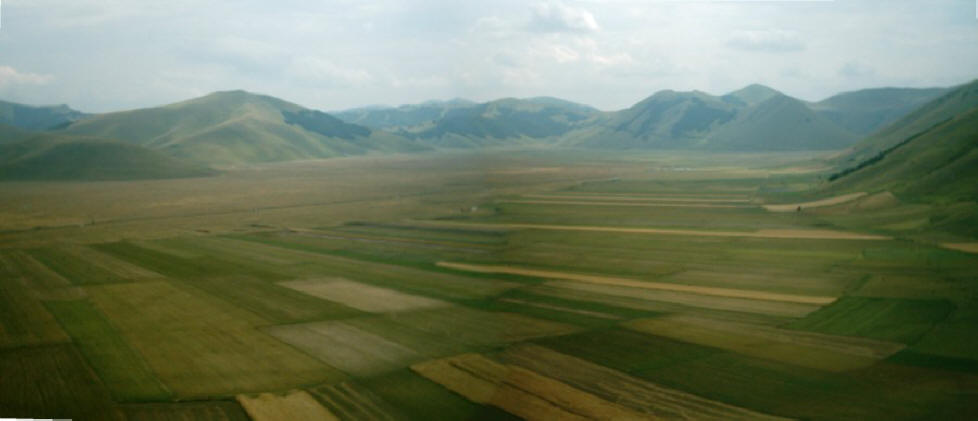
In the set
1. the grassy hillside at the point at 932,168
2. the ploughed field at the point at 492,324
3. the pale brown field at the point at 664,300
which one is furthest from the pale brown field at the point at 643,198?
the pale brown field at the point at 664,300

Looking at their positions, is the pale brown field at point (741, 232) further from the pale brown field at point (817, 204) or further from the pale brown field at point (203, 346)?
the pale brown field at point (203, 346)

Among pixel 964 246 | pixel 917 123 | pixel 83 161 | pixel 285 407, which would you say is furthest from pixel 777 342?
pixel 83 161

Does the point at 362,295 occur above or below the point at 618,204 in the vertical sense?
below

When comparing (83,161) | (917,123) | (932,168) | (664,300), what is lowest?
(664,300)

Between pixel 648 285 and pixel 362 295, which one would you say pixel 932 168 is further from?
pixel 362 295

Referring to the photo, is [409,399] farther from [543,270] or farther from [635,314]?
[543,270]
